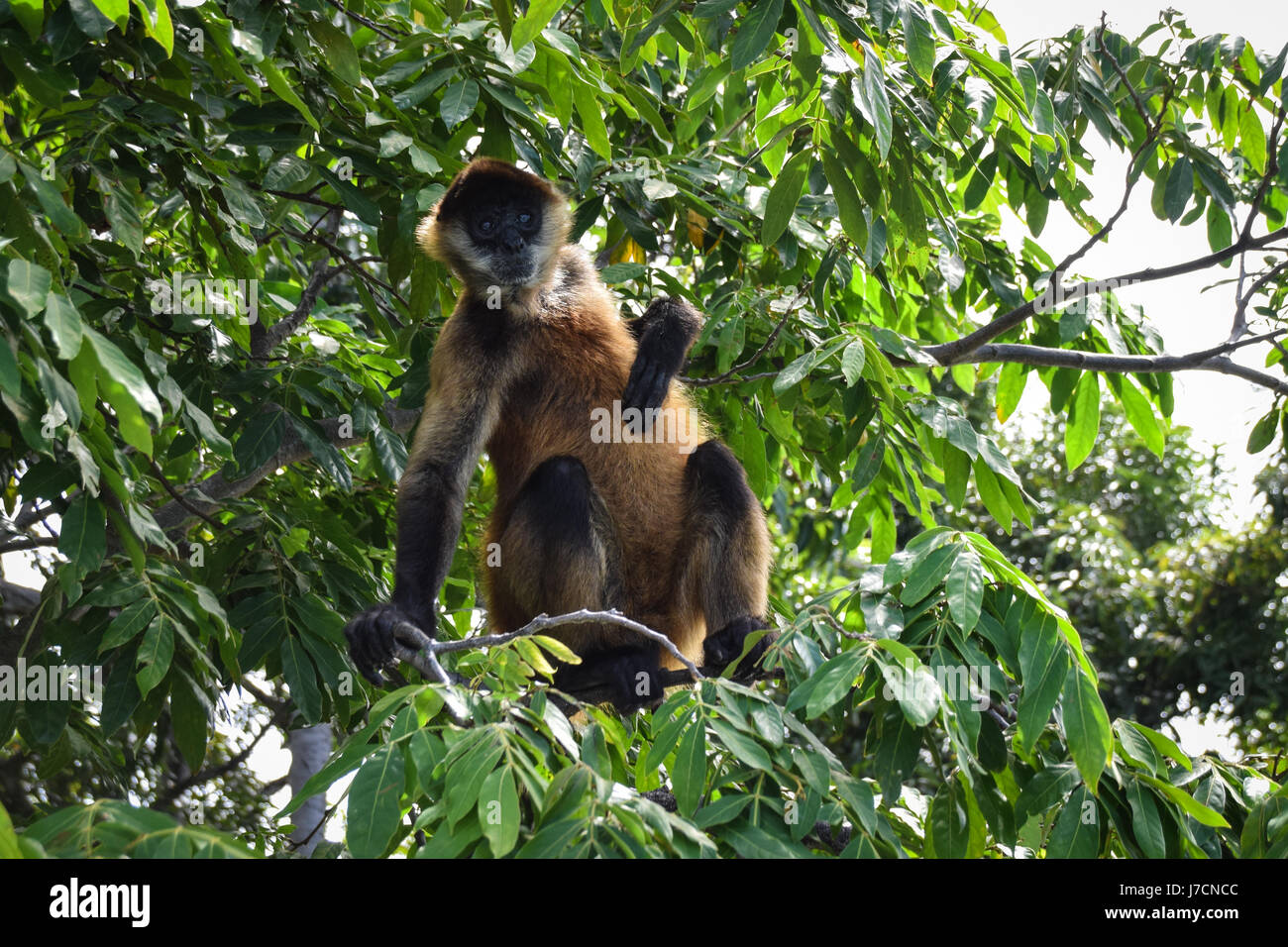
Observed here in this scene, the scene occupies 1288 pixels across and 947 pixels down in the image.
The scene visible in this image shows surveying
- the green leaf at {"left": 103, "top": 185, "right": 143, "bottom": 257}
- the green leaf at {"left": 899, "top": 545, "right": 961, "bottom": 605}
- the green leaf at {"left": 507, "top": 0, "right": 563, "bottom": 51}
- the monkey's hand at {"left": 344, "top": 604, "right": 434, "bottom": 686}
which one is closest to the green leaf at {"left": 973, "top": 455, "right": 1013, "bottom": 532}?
the green leaf at {"left": 899, "top": 545, "right": 961, "bottom": 605}

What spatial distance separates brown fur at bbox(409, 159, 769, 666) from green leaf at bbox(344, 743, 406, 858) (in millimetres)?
2216

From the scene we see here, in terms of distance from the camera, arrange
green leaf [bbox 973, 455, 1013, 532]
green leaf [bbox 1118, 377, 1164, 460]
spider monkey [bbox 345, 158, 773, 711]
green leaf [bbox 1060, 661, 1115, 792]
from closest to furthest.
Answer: green leaf [bbox 1060, 661, 1115, 792] < green leaf [bbox 973, 455, 1013, 532] < spider monkey [bbox 345, 158, 773, 711] < green leaf [bbox 1118, 377, 1164, 460]

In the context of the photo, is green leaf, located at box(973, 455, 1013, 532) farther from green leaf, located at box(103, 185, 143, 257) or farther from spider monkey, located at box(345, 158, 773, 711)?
green leaf, located at box(103, 185, 143, 257)

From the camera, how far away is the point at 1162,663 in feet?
40.8

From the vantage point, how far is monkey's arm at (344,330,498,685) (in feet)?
15.0

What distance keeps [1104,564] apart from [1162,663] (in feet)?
3.95

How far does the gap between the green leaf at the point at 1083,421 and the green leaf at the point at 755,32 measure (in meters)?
2.66

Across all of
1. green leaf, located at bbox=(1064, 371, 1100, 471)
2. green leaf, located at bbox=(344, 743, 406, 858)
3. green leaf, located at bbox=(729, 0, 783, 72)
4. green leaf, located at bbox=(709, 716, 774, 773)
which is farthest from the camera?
green leaf, located at bbox=(1064, 371, 1100, 471)

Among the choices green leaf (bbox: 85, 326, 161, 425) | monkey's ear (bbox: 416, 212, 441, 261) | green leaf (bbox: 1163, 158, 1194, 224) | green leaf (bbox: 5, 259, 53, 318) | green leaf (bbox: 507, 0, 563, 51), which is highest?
monkey's ear (bbox: 416, 212, 441, 261)

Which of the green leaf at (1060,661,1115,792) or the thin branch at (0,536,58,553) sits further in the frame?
the thin branch at (0,536,58,553)

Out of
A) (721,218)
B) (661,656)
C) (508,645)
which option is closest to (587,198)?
(721,218)

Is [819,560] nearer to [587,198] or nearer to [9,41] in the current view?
[587,198]

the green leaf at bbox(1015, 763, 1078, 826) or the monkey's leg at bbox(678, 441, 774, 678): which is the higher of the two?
the monkey's leg at bbox(678, 441, 774, 678)

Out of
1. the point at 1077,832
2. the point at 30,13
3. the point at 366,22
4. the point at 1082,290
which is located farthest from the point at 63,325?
the point at 1082,290
